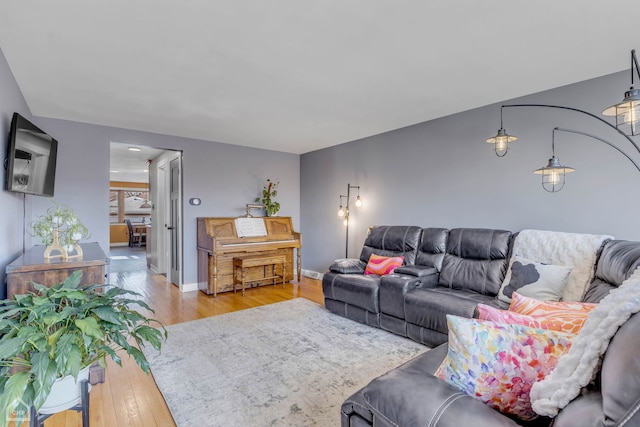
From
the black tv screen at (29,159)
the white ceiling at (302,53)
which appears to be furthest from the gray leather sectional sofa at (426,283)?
the black tv screen at (29,159)

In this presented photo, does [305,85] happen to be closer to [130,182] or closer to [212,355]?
[212,355]

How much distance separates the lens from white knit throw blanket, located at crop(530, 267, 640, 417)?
71 centimetres

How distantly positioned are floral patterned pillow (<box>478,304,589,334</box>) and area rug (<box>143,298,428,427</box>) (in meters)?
1.16

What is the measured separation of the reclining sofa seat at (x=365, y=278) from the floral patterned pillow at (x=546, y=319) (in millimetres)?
2018

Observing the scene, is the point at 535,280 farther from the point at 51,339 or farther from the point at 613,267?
the point at 51,339

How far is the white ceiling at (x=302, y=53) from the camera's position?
1.78 meters

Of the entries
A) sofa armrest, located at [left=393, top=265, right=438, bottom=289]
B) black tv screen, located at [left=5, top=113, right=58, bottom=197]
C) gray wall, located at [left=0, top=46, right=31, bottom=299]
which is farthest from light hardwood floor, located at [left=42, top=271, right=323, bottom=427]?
black tv screen, located at [left=5, top=113, right=58, bottom=197]

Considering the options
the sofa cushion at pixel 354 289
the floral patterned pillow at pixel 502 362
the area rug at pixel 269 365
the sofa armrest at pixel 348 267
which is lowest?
the area rug at pixel 269 365

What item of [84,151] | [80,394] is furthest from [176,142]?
[80,394]

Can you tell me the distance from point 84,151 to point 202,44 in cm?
288

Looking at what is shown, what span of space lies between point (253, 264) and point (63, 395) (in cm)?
329

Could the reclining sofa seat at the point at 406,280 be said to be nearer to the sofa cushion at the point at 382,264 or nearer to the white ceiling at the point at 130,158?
the sofa cushion at the point at 382,264

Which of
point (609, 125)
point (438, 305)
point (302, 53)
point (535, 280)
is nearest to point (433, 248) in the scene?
point (438, 305)

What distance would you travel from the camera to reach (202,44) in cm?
212
